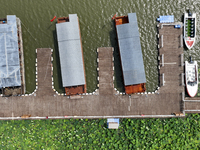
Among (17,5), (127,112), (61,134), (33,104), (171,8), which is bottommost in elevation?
(61,134)

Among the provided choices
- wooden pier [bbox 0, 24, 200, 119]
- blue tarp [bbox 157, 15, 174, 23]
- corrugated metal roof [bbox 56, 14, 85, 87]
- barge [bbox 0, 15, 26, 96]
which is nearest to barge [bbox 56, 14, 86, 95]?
corrugated metal roof [bbox 56, 14, 85, 87]

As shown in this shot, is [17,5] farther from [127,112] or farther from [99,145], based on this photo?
[99,145]

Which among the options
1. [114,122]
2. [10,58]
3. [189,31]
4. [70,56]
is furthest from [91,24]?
[114,122]

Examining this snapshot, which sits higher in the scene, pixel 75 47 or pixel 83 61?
pixel 75 47

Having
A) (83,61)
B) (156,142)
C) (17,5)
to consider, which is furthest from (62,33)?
(156,142)

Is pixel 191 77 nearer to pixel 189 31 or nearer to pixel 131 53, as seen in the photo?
pixel 189 31
